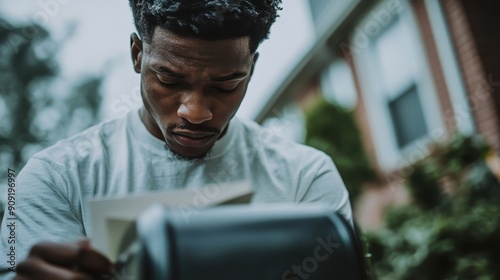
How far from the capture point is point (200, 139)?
138cm

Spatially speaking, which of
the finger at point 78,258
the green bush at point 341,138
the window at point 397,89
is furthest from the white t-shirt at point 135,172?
the green bush at point 341,138

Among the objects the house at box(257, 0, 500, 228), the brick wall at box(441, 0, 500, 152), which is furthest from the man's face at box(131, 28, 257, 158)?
the brick wall at box(441, 0, 500, 152)

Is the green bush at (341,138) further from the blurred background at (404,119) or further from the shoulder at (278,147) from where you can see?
the shoulder at (278,147)

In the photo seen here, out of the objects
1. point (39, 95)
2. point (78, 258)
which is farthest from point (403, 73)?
point (39, 95)

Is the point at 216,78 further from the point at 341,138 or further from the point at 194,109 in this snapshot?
the point at 341,138

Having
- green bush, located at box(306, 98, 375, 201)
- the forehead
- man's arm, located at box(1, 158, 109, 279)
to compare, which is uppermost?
the forehead

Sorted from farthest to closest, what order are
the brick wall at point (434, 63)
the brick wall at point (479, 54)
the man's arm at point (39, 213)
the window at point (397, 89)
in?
the window at point (397, 89)
the brick wall at point (434, 63)
the brick wall at point (479, 54)
the man's arm at point (39, 213)

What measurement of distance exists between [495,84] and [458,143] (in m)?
0.74

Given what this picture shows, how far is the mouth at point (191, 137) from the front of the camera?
4.46 ft

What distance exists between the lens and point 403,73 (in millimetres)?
5242

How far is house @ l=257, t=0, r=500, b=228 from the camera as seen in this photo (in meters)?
4.44

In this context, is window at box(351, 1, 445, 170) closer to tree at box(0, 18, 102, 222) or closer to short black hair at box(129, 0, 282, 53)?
short black hair at box(129, 0, 282, 53)

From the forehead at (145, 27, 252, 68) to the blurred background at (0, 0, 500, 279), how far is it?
3.06 ft

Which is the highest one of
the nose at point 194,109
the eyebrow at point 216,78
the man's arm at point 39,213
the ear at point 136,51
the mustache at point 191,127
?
the ear at point 136,51
